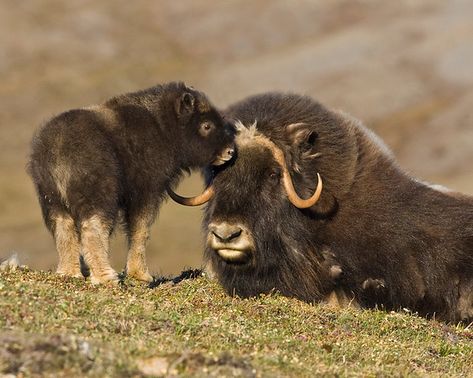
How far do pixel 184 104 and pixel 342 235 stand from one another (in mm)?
1788

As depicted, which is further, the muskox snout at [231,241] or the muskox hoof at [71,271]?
the muskox hoof at [71,271]

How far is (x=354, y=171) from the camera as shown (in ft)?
24.6

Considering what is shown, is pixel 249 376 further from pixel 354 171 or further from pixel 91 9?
pixel 91 9

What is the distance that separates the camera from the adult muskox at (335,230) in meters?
7.20

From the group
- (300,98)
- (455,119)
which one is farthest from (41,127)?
(455,119)

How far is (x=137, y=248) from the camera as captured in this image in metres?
7.66

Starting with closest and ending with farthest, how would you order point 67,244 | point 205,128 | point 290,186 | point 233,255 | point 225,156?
point 233,255 → point 67,244 → point 290,186 → point 225,156 → point 205,128

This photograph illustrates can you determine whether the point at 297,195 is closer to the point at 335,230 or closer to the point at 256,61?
the point at 335,230

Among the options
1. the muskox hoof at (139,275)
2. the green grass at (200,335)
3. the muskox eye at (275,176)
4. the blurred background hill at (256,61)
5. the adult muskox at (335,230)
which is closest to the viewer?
the green grass at (200,335)

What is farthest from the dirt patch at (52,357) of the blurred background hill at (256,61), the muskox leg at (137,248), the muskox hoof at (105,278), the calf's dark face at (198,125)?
the blurred background hill at (256,61)

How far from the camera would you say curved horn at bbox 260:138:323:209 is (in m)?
7.16

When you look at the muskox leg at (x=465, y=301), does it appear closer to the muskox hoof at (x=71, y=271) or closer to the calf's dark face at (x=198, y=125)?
the calf's dark face at (x=198, y=125)

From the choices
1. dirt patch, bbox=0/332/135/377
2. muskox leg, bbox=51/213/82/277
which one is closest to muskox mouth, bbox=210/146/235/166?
muskox leg, bbox=51/213/82/277

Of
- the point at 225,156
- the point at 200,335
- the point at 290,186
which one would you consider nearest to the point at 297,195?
the point at 290,186
